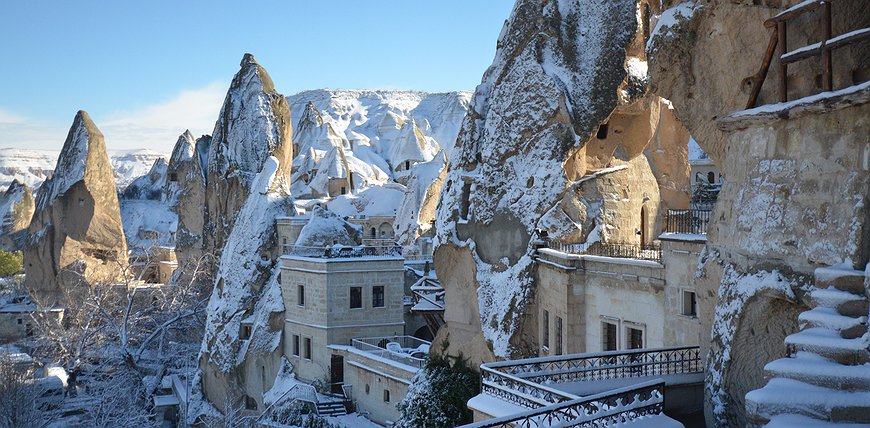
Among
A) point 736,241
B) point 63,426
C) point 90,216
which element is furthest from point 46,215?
point 736,241

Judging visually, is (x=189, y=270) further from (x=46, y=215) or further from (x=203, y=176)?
(x=46, y=215)

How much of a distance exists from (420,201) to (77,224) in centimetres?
2118

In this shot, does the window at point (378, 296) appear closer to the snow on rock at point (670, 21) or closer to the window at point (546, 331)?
the window at point (546, 331)

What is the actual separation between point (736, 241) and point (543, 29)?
1296cm

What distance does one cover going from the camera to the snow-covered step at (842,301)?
26.8 ft

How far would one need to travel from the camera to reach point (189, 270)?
4934 centimetres

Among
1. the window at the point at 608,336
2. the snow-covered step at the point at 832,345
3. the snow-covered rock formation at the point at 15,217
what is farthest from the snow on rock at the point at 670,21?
the snow-covered rock formation at the point at 15,217

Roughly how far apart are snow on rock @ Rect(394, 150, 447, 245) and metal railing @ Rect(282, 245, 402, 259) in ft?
60.1

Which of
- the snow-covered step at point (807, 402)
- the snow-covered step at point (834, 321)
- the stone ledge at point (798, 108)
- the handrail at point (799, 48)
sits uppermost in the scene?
the handrail at point (799, 48)

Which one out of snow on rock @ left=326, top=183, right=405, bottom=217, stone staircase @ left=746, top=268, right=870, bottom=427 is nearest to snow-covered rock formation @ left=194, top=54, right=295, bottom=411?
snow on rock @ left=326, top=183, right=405, bottom=217

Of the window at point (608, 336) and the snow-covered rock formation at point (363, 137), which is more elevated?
the snow-covered rock formation at point (363, 137)

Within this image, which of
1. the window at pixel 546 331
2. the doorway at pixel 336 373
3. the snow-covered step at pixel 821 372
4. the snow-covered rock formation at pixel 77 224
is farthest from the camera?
the snow-covered rock formation at pixel 77 224

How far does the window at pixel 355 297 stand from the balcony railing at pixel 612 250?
490 inches

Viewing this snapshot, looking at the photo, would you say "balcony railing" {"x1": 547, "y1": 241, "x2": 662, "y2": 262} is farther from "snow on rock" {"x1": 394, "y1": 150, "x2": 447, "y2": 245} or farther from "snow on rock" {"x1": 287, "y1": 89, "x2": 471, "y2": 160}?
"snow on rock" {"x1": 287, "y1": 89, "x2": 471, "y2": 160}
